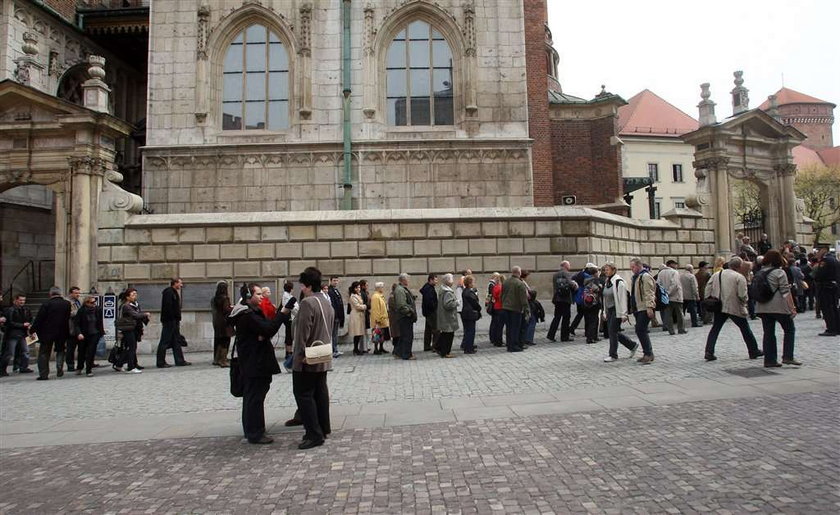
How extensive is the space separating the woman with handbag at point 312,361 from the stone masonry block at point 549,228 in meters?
9.99

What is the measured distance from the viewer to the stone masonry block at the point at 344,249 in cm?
1532

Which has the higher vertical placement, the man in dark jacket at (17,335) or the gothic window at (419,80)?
the gothic window at (419,80)

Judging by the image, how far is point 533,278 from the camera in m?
15.4

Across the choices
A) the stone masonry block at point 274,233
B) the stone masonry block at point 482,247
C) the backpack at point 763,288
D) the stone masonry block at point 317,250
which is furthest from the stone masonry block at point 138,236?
the backpack at point 763,288

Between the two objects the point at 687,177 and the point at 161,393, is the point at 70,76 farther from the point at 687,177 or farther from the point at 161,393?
the point at 687,177

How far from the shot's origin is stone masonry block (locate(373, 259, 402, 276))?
604 inches

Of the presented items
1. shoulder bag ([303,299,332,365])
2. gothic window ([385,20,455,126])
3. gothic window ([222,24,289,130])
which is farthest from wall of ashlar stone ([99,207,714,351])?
shoulder bag ([303,299,332,365])

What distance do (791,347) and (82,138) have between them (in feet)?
56.6

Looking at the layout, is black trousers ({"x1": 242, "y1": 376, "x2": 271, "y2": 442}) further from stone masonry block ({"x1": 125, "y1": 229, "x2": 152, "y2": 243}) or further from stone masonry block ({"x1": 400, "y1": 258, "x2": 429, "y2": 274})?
stone masonry block ({"x1": 125, "y1": 229, "x2": 152, "y2": 243})

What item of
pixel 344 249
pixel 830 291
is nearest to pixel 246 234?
pixel 344 249

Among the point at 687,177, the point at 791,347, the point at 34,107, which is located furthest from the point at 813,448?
the point at 687,177

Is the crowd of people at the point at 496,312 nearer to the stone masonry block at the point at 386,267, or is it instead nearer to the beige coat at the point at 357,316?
the beige coat at the point at 357,316

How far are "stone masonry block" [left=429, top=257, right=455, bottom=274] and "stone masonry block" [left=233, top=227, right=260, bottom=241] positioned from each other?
470 centimetres

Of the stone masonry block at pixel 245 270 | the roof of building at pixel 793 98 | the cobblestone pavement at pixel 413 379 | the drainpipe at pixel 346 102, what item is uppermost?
the roof of building at pixel 793 98
